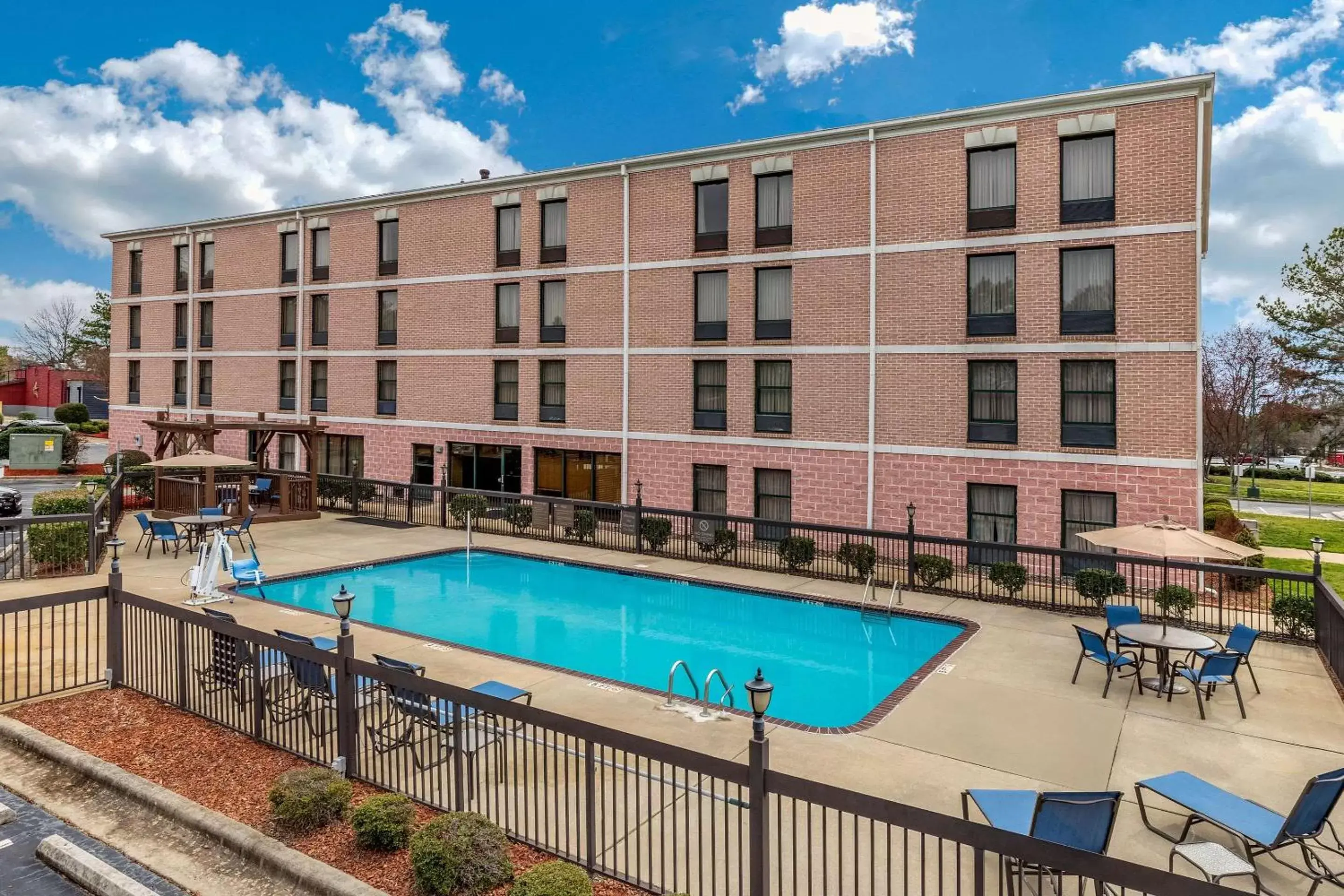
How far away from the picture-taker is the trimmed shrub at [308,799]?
6.14 meters

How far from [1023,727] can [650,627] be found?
7.76 m

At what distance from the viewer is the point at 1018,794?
629 cm

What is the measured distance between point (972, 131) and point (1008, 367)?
6.33 meters

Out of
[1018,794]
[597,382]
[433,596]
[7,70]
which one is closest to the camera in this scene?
[1018,794]

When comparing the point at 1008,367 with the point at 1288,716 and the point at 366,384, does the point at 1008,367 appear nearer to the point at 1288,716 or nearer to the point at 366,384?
the point at 1288,716

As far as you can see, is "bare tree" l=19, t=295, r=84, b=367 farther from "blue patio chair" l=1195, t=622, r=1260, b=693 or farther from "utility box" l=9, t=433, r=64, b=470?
"blue patio chair" l=1195, t=622, r=1260, b=693

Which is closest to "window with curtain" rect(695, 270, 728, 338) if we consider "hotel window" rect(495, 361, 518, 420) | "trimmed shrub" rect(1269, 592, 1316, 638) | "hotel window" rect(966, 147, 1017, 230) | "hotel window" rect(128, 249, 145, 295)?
"hotel window" rect(966, 147, 1017, 230)

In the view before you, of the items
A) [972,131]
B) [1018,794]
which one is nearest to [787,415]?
[972,131]

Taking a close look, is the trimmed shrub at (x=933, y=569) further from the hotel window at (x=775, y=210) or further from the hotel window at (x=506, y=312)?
the hotel window at (x=506, y=312)

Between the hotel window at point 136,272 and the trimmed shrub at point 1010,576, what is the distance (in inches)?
1639

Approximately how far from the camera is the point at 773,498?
22703mm

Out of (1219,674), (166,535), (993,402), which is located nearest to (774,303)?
(993,402)

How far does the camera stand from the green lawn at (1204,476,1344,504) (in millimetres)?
43062

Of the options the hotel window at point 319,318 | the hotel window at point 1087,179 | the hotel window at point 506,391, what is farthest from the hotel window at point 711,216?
the hotel window at point 319,318
